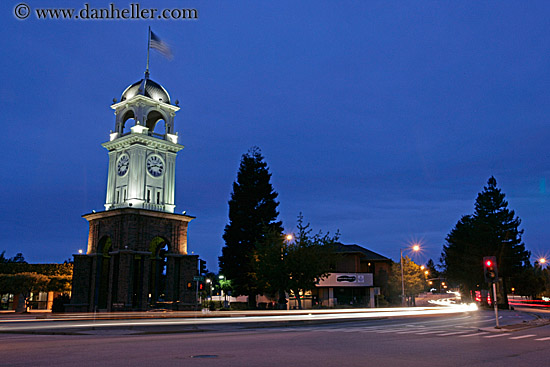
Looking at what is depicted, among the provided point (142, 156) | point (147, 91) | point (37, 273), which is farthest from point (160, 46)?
point (37, 273)

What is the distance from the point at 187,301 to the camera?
53062 mm

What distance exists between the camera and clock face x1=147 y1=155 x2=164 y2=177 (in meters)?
56.8

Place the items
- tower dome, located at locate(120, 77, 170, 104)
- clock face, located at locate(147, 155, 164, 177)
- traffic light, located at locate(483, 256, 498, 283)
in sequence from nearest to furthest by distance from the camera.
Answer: traffic light, located at locate(483, 256, 498, 283) → clock face, located at locate(147, 155, 164, 177) → tower dome, located at locate(120, 77, 170, 104)

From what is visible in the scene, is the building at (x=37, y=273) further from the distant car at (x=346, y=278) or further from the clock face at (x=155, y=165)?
the distant car at (x=346, y=278)

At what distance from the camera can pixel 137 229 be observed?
51.9 meters

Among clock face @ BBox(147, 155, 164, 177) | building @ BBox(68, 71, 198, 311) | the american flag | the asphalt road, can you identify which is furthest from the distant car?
the asphalt road

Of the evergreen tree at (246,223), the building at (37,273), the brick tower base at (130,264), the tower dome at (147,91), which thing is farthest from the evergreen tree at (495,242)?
the building at (37,273)

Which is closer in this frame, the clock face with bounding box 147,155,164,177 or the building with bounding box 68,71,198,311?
the building with bounding box 68,71,198,311

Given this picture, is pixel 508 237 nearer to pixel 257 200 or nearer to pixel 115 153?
pixel 257 200

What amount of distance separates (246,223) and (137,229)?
13.5 metres

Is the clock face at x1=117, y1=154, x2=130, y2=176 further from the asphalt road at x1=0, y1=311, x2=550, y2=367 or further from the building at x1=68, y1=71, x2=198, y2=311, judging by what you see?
the asphalt road at x1=0, y1=311, x2=550, y2=367

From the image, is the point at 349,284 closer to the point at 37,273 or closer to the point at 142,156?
the point at 142,156

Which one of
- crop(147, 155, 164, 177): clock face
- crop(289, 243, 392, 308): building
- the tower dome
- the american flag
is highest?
the american flag

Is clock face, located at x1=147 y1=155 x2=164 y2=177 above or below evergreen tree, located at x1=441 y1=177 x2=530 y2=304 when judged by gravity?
above
